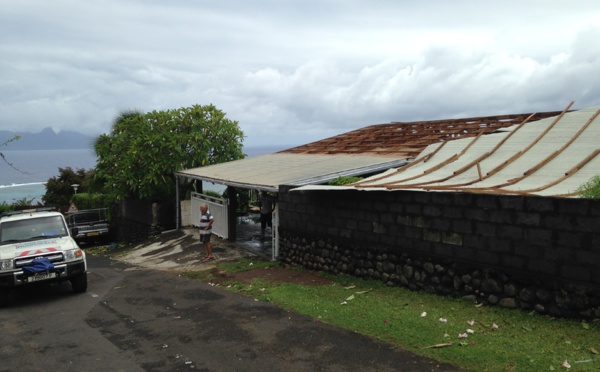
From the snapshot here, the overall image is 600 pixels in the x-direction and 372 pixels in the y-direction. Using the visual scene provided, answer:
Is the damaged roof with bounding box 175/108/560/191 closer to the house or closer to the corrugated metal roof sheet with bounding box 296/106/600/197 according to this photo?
the house

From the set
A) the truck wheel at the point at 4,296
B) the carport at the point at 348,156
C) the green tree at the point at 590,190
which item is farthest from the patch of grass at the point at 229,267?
the green tree at the point at 590,190

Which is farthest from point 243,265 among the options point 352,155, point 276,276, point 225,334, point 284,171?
point 225,334

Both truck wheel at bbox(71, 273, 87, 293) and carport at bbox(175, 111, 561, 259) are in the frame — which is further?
carport at bbox(175, 111, 561, 259)

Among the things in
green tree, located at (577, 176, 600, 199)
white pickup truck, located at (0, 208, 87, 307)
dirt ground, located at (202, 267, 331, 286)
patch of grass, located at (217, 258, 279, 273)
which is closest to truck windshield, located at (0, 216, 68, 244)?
white pickup truck, located at (0, 208, 87, 307)

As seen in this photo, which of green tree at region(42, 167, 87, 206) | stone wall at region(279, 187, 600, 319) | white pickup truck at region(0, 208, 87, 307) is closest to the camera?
stone wall at region(279, 187, 600, 319)

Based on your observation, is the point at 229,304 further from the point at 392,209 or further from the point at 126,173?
the point at 126,173

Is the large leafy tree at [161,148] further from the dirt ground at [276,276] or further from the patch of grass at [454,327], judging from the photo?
the patch of grass at [454,327]

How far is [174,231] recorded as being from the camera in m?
21.0

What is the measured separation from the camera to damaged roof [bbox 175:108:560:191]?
13625 mm

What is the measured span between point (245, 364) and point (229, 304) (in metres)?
3.17

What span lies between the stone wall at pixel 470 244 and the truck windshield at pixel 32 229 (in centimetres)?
613

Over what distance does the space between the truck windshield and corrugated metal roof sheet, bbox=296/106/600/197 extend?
7.28m

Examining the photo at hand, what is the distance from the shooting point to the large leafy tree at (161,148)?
21219 millimetres

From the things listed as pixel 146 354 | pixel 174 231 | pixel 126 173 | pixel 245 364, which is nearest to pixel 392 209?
pixel 245 364
